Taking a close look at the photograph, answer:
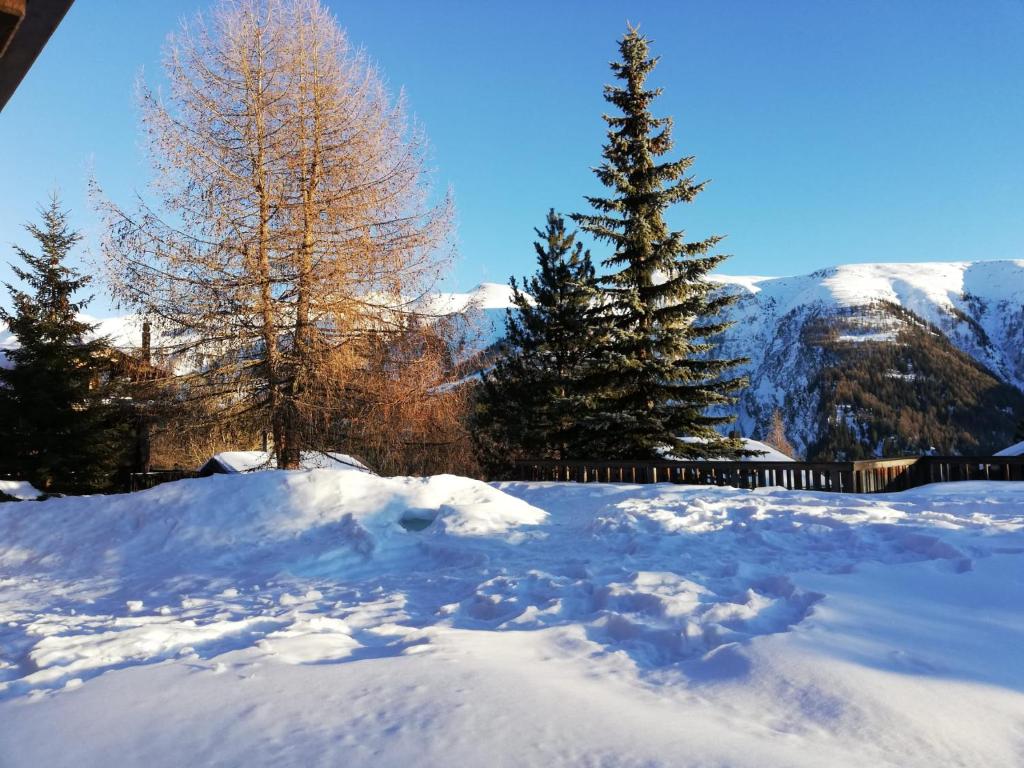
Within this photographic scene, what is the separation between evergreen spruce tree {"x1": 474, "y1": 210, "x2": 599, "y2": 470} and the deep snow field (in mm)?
13230

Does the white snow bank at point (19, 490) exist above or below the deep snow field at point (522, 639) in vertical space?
below

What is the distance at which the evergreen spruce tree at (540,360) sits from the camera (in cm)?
2067

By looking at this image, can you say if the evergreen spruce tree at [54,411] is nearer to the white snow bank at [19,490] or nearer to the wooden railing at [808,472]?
the white snow bank at [19,490]

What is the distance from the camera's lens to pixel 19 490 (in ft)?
57.2

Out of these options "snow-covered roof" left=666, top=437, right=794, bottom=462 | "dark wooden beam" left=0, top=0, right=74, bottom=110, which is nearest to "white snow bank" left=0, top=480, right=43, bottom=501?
"snow-covered roof" left=666, top=437, right=794, bottom=462

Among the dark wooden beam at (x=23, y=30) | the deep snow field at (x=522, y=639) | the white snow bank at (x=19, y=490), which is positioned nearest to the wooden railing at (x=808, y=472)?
the deep snow field at (x=522, y=639)

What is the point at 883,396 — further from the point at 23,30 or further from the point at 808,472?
the point at 23,30

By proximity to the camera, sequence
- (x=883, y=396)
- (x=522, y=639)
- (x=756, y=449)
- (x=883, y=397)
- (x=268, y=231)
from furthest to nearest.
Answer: (x=883, y=396), (x=883, y=397), (x=756, y=449), (x=268, y=231), (x=522, y=639)

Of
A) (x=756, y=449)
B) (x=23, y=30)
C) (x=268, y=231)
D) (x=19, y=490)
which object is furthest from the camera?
(x=756, y=449)

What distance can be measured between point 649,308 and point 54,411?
17.7 m

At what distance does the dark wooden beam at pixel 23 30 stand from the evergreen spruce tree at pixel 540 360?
17473 mm

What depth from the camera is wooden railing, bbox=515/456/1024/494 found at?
11469 mm

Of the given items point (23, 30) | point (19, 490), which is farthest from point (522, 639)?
point (19, 490)

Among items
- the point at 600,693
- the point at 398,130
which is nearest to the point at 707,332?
the point at 398,130
